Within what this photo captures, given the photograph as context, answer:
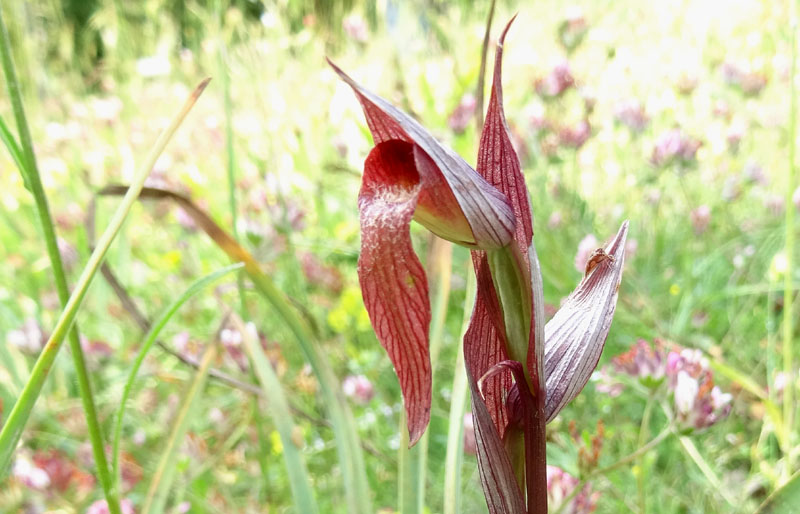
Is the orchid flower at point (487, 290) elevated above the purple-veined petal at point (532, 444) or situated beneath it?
elevated above

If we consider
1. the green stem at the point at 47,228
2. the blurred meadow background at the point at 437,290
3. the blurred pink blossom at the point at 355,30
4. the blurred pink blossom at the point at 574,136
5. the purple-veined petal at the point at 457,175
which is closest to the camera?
the purple-veined petal at the point at 457,175

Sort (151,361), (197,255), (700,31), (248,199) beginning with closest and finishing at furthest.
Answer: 1. (151,361)
2. (248,199)
3. (197,255)
4. (700,31)

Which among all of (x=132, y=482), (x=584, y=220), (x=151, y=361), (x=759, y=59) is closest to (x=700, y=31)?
(x=759, y=59)

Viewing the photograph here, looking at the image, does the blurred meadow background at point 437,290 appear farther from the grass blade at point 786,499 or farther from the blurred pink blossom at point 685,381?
the grass blade at point 786,499

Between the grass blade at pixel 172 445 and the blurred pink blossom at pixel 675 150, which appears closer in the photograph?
the grass blade at pixel 172 445

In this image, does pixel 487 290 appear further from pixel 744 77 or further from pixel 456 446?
pixel 744 77

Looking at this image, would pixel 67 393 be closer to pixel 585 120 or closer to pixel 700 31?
pixel 585 120

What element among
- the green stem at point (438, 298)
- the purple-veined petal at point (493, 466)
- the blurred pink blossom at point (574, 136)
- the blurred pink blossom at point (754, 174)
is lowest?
the purple-veined petal at point (493, 466)

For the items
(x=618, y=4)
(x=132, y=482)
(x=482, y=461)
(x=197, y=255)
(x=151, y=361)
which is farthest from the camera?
(x=618, y=4)

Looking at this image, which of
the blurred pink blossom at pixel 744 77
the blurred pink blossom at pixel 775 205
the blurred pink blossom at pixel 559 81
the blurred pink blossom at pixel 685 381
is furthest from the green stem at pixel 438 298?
the blurred pink blossom at pixel 744 77

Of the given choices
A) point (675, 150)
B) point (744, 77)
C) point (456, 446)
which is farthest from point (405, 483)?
point (744, 77)
